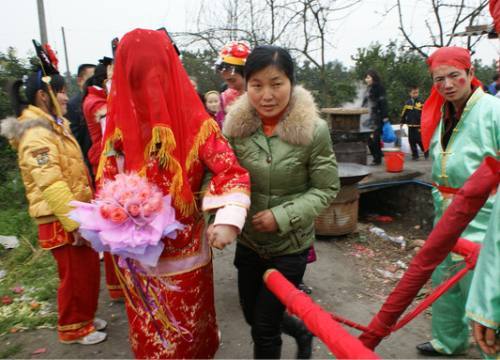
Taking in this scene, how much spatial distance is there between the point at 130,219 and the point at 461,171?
2028mm

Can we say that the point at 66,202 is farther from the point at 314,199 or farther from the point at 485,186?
the point at 485,186

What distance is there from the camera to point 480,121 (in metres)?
2.52

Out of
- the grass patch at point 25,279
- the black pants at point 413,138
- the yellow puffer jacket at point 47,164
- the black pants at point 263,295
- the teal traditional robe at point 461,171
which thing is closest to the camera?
the black pants at point 263,295

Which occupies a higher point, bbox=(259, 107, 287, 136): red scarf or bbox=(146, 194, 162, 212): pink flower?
bbox=(259, 107, 287, 136): red scarf

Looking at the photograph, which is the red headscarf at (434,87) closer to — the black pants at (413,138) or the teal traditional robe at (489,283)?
the teal traditional robe at (489,283)

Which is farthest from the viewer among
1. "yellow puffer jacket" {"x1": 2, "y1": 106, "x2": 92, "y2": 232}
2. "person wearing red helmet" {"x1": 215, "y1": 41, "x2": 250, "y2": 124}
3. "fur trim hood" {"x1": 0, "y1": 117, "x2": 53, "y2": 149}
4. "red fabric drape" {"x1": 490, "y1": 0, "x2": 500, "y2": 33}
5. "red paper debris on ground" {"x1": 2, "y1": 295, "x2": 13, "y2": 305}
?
"red paper debris on ground" {"x1": 2, "y1": 295, "x2": 13, "y2": 305}

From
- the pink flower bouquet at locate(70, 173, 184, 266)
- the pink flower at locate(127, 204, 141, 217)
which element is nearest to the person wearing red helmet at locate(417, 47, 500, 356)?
the pink flower bouquet at locate(70, 173, 184, 266)

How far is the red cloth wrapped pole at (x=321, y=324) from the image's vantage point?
1071 millimetres

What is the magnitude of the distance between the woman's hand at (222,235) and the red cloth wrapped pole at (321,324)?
0.32 m

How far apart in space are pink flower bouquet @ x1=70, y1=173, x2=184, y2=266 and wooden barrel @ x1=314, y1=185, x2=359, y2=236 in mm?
3657

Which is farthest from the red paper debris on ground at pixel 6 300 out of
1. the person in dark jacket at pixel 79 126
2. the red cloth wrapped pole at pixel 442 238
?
the red cloth wrapped pole at pixel 442 238

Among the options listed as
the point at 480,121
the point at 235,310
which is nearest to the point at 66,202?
the point at 235,310

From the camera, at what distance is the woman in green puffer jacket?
2023 mm

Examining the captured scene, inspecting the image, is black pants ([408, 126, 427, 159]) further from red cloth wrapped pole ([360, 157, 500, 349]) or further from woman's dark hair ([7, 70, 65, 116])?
red cloth wrapped pole ([360, 157, 500, 349])
